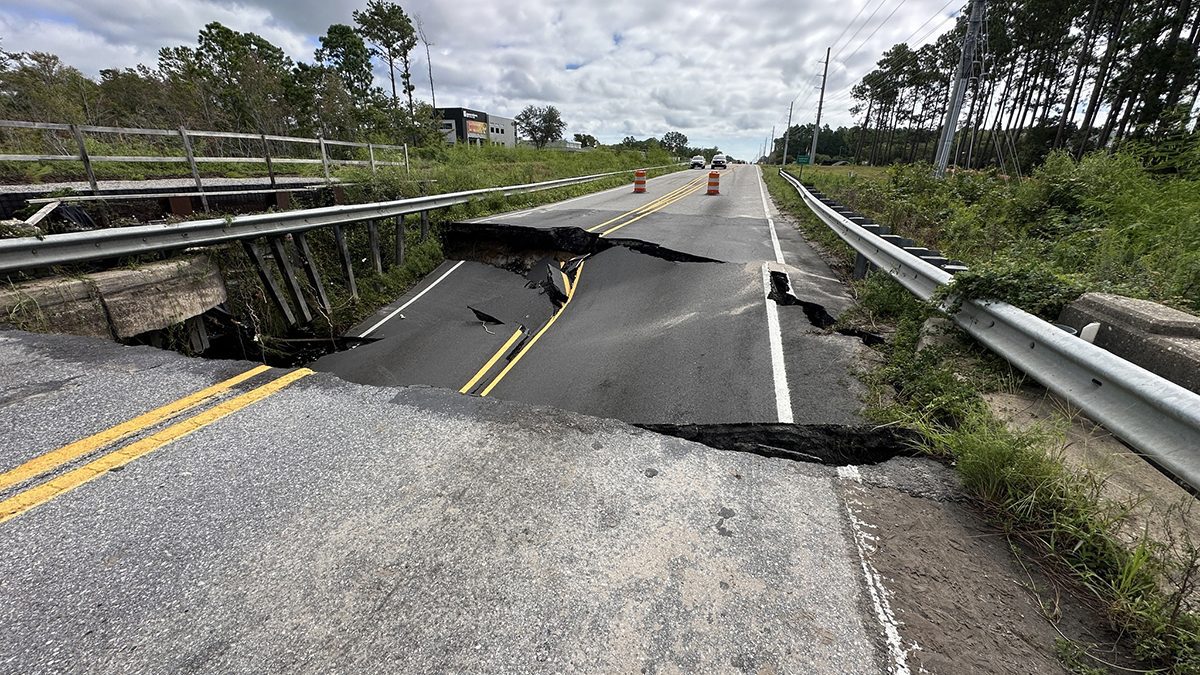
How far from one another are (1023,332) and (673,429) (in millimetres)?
2391

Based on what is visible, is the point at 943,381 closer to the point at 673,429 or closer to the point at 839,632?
the point at 673,429

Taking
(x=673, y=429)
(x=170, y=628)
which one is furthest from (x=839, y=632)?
(x=170, y=628)

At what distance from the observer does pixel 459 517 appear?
2.20 metres

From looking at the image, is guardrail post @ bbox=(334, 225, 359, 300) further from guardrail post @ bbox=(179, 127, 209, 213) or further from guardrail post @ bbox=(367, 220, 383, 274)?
guardrail post @ bbox=(179, 127, 209, 213)

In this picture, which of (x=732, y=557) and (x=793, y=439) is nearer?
(x=732, y=557)

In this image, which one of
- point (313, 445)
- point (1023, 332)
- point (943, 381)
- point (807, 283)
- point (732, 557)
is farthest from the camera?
point (807, 283)

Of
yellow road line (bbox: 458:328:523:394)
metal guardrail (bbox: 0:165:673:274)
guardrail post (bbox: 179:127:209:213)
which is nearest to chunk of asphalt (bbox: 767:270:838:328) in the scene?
yellow road line (bbox: 458:328:523:394)

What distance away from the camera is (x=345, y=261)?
28.9 ft

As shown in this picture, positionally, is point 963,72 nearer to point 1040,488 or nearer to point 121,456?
point 1040,488

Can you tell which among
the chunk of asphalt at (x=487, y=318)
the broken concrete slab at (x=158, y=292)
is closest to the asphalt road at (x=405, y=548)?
the broken concrete slab at (x=158, y=292)

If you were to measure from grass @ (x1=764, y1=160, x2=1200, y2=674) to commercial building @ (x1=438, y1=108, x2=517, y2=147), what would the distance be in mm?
75161

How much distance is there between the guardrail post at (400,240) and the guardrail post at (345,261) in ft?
4.31

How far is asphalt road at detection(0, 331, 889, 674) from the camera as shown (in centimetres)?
162

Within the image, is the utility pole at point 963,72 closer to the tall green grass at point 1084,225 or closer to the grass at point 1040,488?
the tall green grass at point 1084,225
